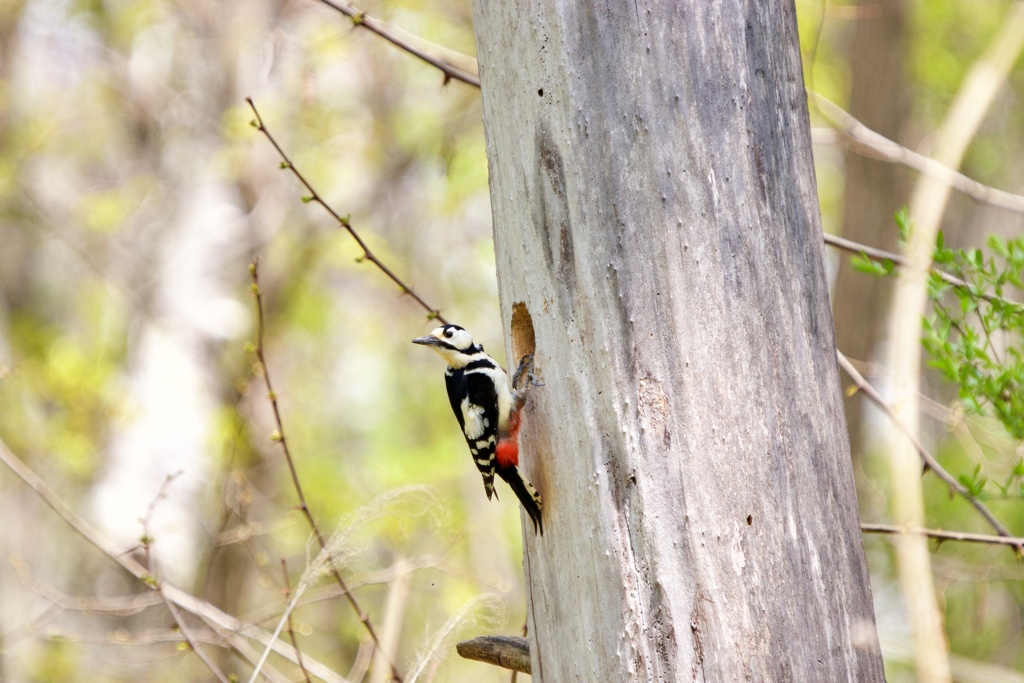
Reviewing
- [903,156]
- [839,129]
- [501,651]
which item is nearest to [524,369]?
[501,651]

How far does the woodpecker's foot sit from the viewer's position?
237 centimetres

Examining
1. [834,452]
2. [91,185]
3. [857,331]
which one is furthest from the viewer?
[91,185]

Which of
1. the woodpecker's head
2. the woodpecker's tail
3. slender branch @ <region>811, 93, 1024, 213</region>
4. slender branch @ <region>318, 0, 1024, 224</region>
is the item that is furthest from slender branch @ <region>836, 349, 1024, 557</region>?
the woodpecker's head

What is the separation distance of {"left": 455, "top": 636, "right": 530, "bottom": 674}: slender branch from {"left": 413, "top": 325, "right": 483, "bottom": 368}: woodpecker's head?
1158mm

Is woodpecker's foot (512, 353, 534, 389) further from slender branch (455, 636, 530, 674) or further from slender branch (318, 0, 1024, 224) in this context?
slender branch (318, 0, 1024, 224)

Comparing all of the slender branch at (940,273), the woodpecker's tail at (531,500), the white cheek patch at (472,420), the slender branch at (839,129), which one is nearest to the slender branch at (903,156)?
the slender branch at (839,129)

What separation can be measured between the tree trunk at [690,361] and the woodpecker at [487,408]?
1.04 feet

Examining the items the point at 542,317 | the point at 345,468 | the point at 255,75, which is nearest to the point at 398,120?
the point at 255,75

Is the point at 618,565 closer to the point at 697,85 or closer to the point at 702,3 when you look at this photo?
the point at 697,85

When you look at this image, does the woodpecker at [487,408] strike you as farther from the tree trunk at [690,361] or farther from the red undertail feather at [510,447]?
the tree trunk at [690,361]

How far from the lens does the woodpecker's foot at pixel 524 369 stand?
2373 millimetres

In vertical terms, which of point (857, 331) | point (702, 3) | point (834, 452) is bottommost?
point (834, 452)

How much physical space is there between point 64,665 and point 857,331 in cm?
719

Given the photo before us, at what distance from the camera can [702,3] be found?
1971mm
